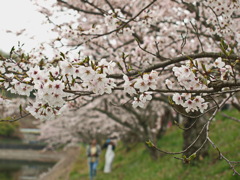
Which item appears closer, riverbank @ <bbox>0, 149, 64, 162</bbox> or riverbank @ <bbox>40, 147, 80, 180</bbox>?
riverbank @ <bbox>40, 147, 80, 180</bbox>

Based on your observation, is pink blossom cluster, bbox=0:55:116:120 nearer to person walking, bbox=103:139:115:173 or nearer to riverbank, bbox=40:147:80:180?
person walking, bbox=103:139:115:173

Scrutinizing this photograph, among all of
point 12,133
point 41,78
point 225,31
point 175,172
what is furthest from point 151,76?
point 12,133

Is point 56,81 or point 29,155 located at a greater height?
point 56,81

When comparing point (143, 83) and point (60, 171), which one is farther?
point (60, 171)

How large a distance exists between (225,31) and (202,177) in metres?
3.44

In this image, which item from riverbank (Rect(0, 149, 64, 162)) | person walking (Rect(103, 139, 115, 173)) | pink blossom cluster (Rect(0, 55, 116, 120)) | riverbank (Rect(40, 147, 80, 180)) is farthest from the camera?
riverbank (Rect(0, 149, 64, 162))

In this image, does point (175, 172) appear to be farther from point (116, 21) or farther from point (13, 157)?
point (13, 157)

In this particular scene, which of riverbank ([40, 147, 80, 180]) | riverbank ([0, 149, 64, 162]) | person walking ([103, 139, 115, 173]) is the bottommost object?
riverbank ([0, 149, 64, 162])

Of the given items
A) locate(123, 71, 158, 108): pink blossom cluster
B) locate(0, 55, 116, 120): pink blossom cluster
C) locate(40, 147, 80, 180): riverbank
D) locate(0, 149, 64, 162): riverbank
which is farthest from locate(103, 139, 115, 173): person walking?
locate(0, 149, 64, 162): riverbank

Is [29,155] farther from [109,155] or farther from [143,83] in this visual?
[143,83]

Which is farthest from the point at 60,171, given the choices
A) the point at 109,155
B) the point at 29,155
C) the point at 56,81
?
the point at 56,81

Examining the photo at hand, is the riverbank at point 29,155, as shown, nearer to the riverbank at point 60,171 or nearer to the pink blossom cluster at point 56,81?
the riverbank at point 60,171

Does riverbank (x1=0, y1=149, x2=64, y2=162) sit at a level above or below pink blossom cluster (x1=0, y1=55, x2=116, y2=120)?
below

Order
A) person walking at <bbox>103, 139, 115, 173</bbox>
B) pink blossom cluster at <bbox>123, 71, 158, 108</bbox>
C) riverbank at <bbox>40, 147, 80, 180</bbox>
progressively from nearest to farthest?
1. pink blossom cluster at <bbox>123, 71, 158, 108</bbox>
2. person walking at <bbox>103, 139, 115, 173</bbox>
3. riverbank at <bbox>40, 147, 80, 180</bbox>
